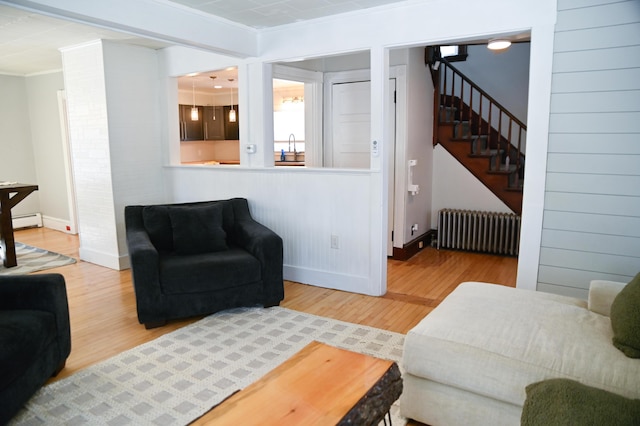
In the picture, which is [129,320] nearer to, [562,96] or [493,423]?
[493,423]

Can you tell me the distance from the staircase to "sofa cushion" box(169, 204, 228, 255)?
3.30 metres

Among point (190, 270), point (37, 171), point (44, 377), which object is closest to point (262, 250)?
point (190, 270)

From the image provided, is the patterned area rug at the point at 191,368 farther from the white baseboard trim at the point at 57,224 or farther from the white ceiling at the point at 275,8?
the white baseboard trim at the point at 57,224

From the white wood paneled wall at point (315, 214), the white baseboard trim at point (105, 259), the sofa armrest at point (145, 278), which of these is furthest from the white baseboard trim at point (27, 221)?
the sofa armrest at point (145, 278)

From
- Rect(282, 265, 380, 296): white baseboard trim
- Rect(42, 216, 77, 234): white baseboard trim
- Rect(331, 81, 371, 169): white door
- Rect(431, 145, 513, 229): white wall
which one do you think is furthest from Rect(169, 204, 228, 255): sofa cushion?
Rect(42, 216, 77, 234): white baseboard trim

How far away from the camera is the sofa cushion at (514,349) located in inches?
69.4

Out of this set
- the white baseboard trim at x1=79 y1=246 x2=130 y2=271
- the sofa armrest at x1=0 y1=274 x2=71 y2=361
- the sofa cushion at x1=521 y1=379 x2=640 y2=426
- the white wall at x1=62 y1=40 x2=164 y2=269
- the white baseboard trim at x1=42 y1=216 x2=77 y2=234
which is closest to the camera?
the sofa cushion at x1=521 y1=379 x2=640 y2=426

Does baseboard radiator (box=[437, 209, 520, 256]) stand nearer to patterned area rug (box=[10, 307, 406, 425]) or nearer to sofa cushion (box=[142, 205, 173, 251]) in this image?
patterned area rug (box=[10, 307, 406, 425])

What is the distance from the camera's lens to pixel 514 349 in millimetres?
1893

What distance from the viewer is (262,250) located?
3.57m

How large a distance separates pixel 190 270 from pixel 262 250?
575mm

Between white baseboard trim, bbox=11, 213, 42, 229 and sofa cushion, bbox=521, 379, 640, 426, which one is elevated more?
sofa cushion, bbox=521, 379, 640, 426

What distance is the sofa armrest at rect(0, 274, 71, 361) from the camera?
2508mm

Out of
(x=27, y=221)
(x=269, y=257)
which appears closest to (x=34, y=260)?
(x=27, y=221)
